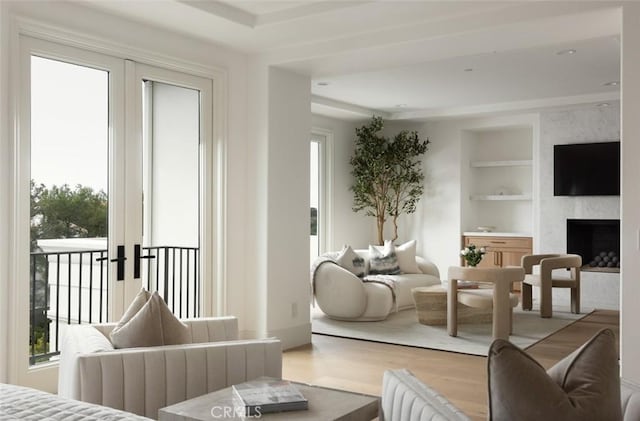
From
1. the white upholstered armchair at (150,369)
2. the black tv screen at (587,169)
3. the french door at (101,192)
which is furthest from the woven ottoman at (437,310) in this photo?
the white upholstered armchair at (150,369)

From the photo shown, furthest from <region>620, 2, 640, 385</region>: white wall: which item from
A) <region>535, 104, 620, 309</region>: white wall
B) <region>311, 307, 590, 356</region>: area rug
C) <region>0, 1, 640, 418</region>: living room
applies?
<region>535, 104, 620, 309</region>: white wall

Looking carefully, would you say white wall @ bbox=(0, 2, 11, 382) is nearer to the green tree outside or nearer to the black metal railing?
the green tree outside

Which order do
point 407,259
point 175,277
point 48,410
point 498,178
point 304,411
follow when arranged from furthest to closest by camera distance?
point 498,178
point 407,259
point 175,277
point 304,411
point 48,410

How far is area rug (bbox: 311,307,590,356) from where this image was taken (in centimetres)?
578

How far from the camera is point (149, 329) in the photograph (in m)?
2.99

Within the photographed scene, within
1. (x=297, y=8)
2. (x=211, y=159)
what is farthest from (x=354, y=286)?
(x=297, y=8)

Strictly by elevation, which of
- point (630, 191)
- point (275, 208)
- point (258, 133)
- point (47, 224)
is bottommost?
point (47, 224)

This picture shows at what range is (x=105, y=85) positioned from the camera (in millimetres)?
4594

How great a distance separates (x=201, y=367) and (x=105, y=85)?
246 cm

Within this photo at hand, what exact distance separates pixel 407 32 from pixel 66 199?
8.67ft

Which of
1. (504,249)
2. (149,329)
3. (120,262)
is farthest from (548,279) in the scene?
(149,329)

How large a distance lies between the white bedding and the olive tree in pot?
7.69 m

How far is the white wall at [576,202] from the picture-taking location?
26.9 feet

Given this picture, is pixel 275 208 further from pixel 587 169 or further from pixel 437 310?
pixel 587 169
